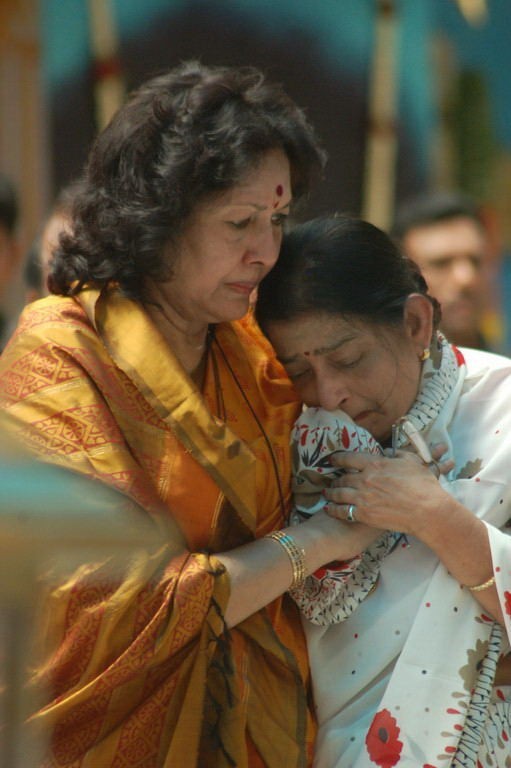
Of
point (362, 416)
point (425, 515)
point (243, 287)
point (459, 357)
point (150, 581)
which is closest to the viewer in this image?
point (150, 581)

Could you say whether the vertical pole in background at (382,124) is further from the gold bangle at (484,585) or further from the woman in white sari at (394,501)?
the gold bangle at (484,585)

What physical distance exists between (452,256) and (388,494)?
2.38 meters

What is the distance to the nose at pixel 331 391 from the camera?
105 inches

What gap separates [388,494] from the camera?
2.54m

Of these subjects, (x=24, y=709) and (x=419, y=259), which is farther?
(x=419, y=259)

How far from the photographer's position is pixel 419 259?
476 cm

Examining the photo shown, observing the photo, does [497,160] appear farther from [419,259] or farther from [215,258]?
[215,258]

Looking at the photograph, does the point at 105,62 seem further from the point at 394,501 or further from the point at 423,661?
the point at 423,661

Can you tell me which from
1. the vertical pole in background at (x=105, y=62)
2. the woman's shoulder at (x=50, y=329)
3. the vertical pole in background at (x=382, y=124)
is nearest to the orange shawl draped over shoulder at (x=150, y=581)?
the woman's shoulder at (x=50, y=329)

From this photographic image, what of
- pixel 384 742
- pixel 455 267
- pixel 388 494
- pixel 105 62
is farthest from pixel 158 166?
pixel 105 62

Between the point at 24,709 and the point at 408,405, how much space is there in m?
1.57

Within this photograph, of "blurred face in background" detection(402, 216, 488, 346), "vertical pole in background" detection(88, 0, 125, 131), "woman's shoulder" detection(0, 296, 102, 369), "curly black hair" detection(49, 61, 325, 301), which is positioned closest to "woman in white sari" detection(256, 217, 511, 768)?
"curly black hair" detection(49, 61, 325, 301)

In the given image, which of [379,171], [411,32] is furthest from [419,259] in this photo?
[411,32]

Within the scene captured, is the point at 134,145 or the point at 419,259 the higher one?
the point at 134,145
